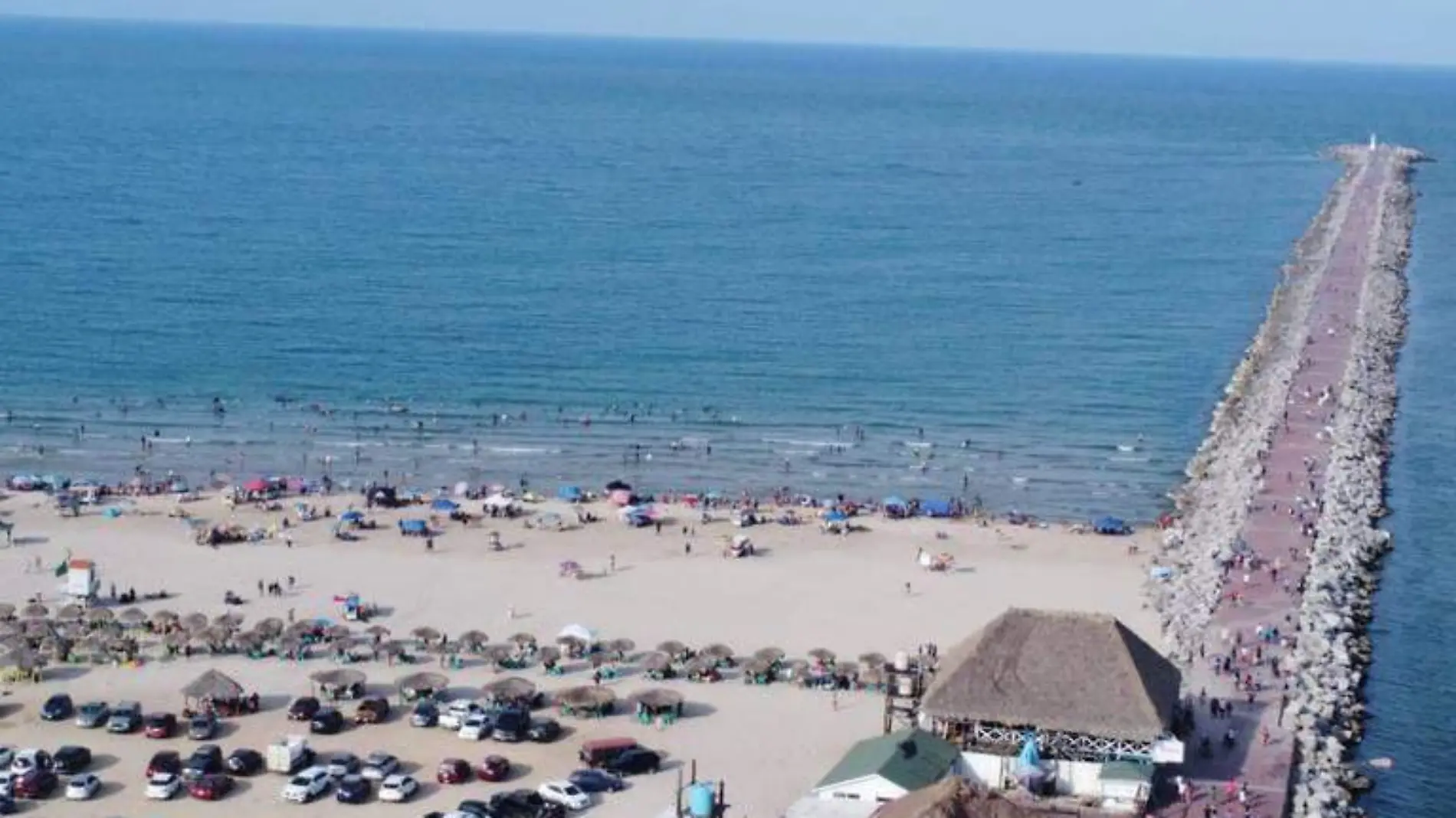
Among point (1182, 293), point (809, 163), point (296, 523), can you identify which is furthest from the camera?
point (809, 163)

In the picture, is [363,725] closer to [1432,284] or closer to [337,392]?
[337,392]

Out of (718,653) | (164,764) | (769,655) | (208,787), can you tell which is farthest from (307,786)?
(769,655)

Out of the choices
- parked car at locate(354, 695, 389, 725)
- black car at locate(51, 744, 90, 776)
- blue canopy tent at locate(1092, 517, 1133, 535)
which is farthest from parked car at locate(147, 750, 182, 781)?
blue canopy tent at locate(1092, 517, 1133, 535)

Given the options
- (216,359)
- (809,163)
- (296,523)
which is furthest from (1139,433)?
(809,163)

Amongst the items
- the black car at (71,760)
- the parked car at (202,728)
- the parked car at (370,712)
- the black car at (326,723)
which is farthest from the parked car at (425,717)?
the black car at (71,760)

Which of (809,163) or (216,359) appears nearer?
(216,359)

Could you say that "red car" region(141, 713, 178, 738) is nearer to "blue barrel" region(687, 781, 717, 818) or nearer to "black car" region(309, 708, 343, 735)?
"black car" region(309, 708, 343, 735)
